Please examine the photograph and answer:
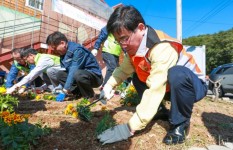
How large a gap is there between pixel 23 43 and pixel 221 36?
3229 cm

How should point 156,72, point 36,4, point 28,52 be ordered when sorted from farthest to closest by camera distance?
point 36,4 → point 28,52 → point 156,72

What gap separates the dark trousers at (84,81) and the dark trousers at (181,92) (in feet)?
6.89

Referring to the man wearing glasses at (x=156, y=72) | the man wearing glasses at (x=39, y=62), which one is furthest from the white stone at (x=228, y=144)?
the man wearing glasses at (x=39, y=62)

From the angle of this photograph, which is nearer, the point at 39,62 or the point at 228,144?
the point at 228,144

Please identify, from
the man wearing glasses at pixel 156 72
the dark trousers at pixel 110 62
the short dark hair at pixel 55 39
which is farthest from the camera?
the dark trousers at pixel 110 62

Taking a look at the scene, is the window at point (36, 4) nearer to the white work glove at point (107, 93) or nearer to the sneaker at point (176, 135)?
the white work glove at point (107, 93)

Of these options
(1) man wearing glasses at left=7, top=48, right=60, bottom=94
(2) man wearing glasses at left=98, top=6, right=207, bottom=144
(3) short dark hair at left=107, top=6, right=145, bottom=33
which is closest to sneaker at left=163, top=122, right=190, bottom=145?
(2) man wearing glasses at left=98, top=6, right=207, bottom=144

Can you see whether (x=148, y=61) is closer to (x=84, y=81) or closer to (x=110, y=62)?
(x=84, y=81)

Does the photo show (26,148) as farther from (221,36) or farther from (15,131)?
(221,36)

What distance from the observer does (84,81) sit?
402cm

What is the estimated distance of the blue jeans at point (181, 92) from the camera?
2.09 meters

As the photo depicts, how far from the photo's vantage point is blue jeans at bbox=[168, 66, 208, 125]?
6.85 ft

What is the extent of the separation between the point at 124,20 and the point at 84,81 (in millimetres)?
2113

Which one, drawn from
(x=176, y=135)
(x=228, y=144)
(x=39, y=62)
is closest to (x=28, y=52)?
(x=39, y=62)
